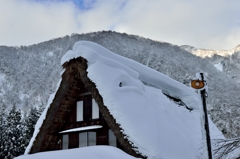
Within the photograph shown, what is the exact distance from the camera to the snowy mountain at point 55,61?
263ft

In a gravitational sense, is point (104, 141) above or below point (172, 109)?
below

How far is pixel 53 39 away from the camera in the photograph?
424ft

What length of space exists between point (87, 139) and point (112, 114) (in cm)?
240

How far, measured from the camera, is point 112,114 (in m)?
9.38

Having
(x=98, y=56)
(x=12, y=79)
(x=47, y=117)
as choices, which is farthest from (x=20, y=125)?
(x=12, y=79)

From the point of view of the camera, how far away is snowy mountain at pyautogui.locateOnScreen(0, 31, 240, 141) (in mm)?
80025

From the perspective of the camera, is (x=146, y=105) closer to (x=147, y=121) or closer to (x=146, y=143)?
(x=147, y=121)

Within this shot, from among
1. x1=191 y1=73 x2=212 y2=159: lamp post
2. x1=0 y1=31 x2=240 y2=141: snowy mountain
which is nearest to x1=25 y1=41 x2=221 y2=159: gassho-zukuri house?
x1=191 y1=73 x2=212 y2=159: lamp post

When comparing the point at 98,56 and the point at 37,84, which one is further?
the point at 37,84

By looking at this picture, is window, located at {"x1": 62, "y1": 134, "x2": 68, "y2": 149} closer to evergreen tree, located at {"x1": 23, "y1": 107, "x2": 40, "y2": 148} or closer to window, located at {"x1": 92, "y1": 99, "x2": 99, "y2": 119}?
window, located at {"x1": 92, "y1": 99, "x2": 99, "y2": 119}

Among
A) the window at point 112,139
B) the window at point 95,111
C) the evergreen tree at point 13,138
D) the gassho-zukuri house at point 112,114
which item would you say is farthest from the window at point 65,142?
the evergreen tree at point 13,138

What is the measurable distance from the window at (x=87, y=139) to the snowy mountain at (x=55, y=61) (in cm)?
5475

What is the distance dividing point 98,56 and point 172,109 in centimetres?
377

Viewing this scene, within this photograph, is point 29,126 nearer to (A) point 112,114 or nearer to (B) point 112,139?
(B) point 112,139
